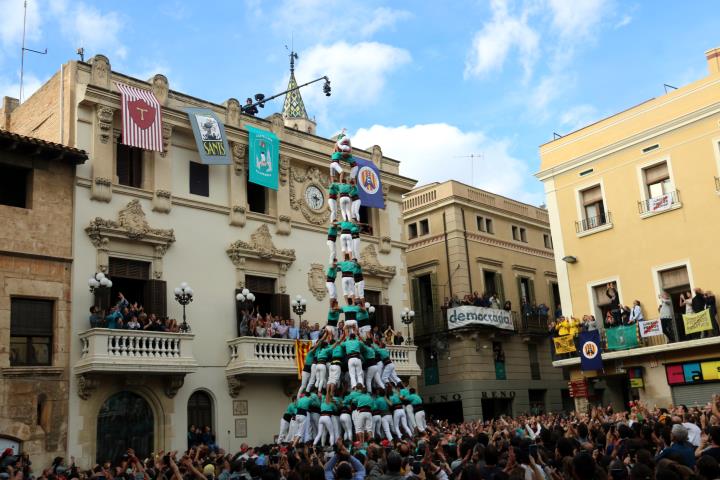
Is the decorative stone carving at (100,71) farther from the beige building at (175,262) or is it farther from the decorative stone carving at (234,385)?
the decorative stone carving at (234,385)

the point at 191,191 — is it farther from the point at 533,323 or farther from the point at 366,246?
the point at 533,323

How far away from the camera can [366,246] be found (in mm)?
31125

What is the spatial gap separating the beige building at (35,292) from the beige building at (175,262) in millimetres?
383

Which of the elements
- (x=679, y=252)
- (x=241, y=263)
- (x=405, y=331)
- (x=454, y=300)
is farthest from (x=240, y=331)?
(x=679, y=252)

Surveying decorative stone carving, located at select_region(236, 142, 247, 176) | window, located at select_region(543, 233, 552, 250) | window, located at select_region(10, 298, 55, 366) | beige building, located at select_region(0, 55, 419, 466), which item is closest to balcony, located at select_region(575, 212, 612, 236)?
beige building, located at select_region(0, 55, 419, 466)

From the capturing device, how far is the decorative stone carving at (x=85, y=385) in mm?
21391

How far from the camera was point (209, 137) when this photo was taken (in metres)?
26.0

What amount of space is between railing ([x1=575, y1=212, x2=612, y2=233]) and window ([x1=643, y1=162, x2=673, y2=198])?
5.64 feet

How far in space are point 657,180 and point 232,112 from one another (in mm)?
15543

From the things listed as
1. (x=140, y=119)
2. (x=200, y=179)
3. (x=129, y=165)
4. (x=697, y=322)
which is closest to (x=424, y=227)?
(x=200, y=179)

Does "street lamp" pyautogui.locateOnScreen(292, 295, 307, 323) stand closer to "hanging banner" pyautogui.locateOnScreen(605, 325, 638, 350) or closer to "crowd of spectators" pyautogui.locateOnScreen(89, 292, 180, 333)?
"crowd of spectators" pyautogui.locateOnScreen(89, 292, 180, 333)

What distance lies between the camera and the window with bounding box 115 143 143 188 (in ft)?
80.3

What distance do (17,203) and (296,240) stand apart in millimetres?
10187

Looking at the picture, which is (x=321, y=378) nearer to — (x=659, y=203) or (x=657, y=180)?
(x=659, y=203)
